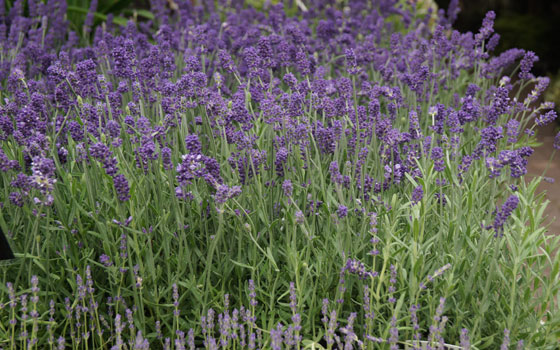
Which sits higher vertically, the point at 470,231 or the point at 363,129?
the point at 363,129

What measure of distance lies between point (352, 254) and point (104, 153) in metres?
1.07

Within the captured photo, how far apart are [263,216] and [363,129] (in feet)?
2.55

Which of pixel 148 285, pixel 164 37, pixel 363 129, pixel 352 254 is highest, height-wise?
pixel 164 37

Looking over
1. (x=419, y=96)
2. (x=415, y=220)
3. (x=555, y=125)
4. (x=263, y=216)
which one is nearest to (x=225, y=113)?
(x=263, y=216)

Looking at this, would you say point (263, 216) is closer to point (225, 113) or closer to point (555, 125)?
point (225, 113)

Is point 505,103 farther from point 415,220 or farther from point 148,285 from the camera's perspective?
point 148,285

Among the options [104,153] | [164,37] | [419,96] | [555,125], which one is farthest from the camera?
[555,125]

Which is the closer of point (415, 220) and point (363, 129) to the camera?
point (415, 220)

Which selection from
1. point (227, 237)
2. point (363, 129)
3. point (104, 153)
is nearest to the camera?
point (104, 153)

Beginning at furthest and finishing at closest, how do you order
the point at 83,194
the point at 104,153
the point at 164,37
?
the point at 164,37 < the point at 83,194 < the point at 104,153

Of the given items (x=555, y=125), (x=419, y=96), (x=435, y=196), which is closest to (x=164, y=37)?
(x=419, y=96)

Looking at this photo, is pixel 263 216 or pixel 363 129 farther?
pixel 363 129

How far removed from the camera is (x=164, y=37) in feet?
15.2

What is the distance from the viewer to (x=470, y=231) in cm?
273
